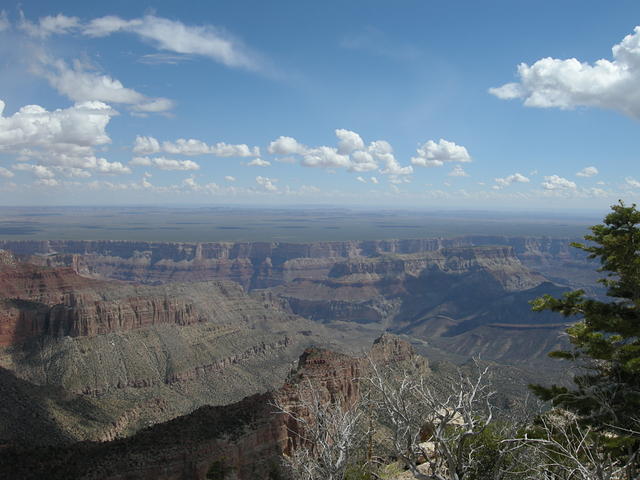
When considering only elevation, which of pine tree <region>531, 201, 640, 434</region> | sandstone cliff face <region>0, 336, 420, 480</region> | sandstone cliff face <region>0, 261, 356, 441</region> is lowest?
sandstone cliff face <region>0, 261, 356, 441</region>

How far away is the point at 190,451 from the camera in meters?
34.6

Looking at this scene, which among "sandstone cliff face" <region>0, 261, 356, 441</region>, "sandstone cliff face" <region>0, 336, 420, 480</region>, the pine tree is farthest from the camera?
"sandstone cliff face" <region>0, 261, 356, 441</region>

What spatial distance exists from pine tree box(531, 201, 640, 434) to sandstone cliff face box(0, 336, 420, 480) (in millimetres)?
13975

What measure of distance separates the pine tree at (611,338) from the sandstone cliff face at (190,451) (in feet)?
45.8

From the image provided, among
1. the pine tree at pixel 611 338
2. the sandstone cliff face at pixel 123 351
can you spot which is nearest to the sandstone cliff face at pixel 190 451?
the pine tree at pixel 611 338

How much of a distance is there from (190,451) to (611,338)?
27.3 metres

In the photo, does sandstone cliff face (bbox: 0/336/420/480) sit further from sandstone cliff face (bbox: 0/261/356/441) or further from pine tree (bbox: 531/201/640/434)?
sandstone cliff face (bbox: 0/261/356/441)

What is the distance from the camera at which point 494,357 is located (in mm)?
179000

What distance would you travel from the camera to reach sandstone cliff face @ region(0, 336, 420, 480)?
3192cm

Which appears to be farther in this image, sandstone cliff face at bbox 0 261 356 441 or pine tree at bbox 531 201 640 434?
sandstone cliff face at bbox 0 261 356 441

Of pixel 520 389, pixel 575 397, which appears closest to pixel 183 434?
pixel 575 397

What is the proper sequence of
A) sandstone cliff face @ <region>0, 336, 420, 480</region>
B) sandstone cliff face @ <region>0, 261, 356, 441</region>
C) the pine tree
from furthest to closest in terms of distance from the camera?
sandstone cliff face @ <region>0, 261, 356, 441</region>, sandstone cliff face @ <region>0, 336, 420, 480</region>, the pine tree

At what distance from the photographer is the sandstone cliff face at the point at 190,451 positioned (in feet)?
105

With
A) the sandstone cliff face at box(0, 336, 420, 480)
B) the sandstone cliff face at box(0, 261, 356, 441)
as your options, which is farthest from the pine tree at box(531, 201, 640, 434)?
the sandstone cliff face at box(0, 261, 356, 441)
